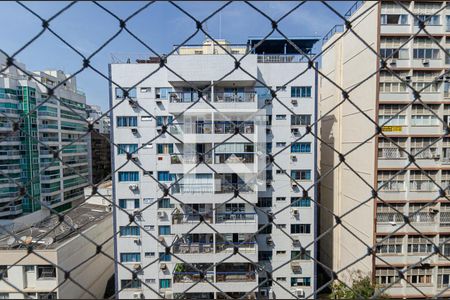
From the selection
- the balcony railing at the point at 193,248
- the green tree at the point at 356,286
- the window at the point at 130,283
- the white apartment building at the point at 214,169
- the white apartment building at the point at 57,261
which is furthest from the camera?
the balcony railing at the point at 193,248

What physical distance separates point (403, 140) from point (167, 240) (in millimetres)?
3576

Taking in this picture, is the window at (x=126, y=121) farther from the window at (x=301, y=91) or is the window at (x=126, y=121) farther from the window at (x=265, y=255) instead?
the window at (x=265, y=255)

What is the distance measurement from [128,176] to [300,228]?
8.93ft

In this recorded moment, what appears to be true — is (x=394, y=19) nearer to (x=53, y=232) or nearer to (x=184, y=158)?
(x=184, y=158)

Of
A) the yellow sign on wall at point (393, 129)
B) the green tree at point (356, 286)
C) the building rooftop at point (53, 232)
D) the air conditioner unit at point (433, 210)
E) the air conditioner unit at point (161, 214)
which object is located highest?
the yellow sign on wall at point (393, 129)

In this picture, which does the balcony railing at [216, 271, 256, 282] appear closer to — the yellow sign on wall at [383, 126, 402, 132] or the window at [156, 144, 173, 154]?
the window at [156, 144, 173, 154]

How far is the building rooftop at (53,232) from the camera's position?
67.3 inches

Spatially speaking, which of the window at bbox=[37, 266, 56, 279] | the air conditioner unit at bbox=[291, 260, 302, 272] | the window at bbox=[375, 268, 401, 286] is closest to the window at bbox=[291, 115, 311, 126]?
the air conditioner unit at bbox=[291, 260, 302, 272]

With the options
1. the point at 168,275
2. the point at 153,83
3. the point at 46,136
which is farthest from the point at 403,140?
the point at 46,136

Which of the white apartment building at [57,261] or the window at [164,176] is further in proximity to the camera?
the window at [164,176]

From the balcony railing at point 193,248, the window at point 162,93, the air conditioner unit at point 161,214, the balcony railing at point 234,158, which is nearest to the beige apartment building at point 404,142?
the balcony railing at point 234,158

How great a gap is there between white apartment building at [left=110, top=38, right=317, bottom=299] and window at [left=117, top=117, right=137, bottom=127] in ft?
0.05

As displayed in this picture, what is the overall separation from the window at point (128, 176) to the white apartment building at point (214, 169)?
0.01m

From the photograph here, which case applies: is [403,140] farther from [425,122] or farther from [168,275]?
[168,275]
